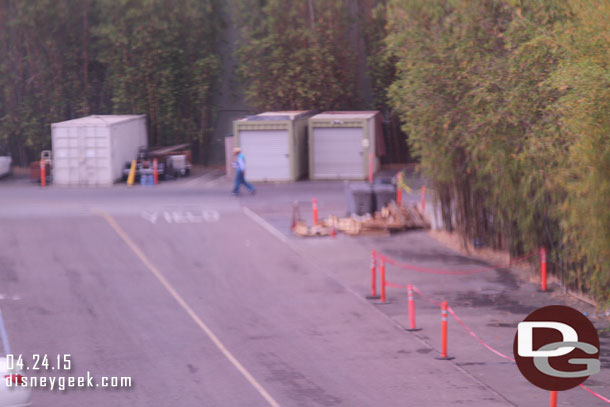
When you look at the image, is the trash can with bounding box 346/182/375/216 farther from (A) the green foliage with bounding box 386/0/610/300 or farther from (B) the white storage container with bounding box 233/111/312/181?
(B) the white storage container with bounding box 233/111/312/181

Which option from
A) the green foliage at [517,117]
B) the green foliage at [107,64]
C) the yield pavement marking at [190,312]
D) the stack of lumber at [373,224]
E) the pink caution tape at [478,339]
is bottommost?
the pink caution tape at [478,339]

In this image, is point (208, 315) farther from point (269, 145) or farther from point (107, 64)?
point (107, 64)

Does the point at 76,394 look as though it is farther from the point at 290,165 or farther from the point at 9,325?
the point at 290,165

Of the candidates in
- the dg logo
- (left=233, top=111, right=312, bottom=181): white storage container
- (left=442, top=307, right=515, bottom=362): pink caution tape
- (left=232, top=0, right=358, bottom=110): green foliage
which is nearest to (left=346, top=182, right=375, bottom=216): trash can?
(left=442, top=307, right=515, bottom=362): pink caution tape

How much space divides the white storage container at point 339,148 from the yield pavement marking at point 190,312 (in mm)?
11234

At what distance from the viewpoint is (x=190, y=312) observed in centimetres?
1656

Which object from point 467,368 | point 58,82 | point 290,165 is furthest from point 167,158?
point 467,368

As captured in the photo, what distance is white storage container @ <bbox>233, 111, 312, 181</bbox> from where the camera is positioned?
1372 inches

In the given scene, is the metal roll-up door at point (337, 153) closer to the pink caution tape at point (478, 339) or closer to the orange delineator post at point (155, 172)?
the orange delineator post at point (155, 172)

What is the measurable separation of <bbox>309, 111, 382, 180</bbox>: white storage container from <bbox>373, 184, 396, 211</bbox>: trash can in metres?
10.1

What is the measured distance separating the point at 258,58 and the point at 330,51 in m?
3.51

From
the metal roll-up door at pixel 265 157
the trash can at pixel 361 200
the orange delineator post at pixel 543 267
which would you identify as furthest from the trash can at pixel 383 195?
the metal roll-up door at pixel 265 157

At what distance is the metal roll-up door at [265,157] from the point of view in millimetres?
35156

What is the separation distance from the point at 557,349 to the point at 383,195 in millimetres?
19436
